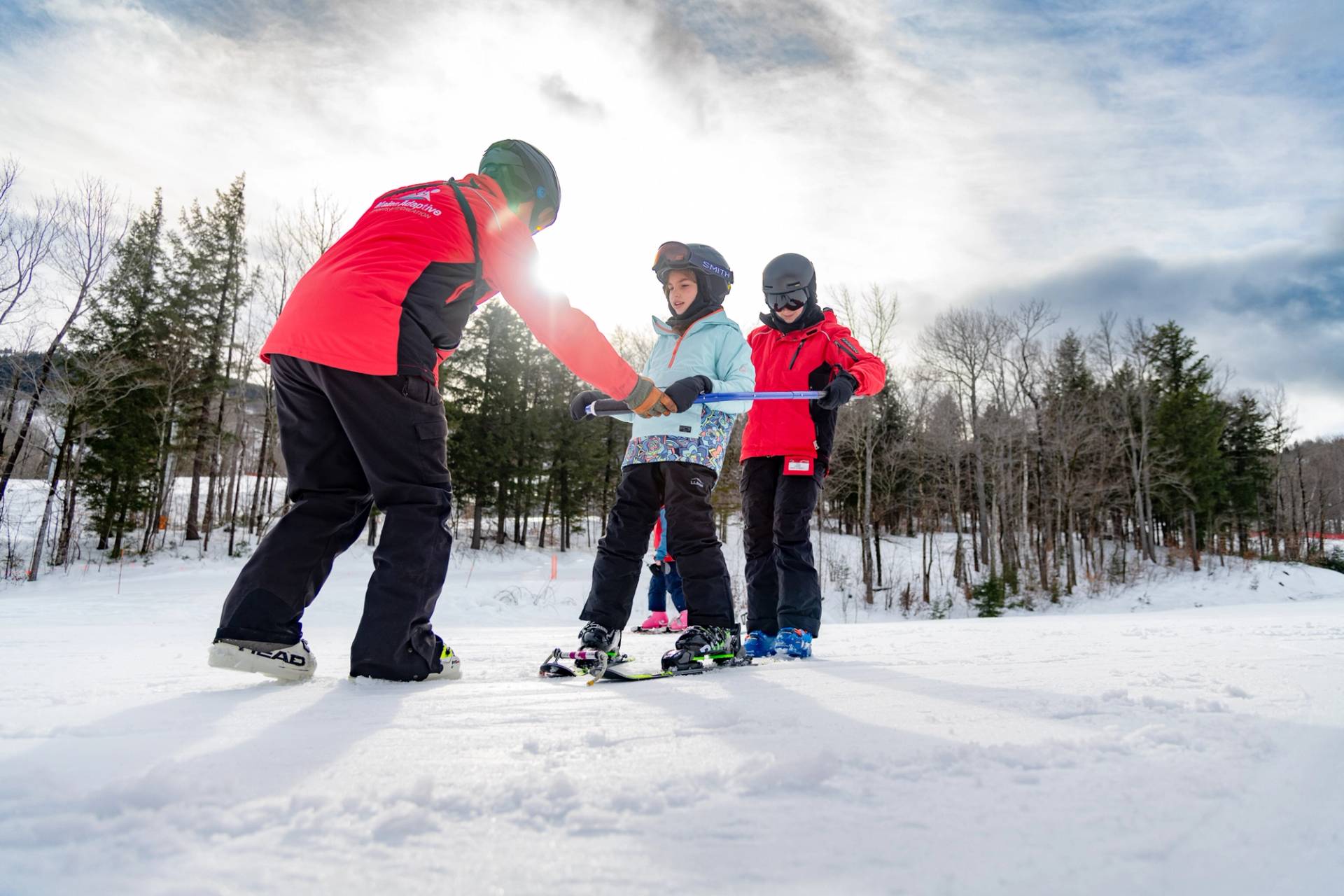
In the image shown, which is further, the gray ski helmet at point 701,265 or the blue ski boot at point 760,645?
the blue ski boot at point 760,645

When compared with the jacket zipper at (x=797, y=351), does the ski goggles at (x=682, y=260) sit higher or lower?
higher

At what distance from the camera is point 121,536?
20.0m

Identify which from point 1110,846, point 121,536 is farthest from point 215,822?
point 121,536

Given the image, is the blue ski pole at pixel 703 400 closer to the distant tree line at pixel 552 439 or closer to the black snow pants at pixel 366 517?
the black snow pants at pixel 366 517

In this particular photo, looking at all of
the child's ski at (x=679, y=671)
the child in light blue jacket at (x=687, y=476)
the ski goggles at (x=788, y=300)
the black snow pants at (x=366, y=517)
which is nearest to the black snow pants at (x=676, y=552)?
the child in light blue jacket at (x=687, y=476)

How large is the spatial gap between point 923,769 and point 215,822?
0.99 m

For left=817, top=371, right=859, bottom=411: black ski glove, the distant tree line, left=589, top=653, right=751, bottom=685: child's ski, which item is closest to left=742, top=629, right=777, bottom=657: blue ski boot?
left=589, top=653, right=751, bottom=685: child's ski

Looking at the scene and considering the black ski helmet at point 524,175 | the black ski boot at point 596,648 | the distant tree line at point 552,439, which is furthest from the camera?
the distant tree line at point 552,439

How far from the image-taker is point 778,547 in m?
3.53

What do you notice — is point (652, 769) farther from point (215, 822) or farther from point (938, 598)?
point (938, 598)

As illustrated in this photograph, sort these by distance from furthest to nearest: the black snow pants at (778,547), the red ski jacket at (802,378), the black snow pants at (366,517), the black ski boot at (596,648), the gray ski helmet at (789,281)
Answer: the gray ski helmet at (789,281), the red ski jacket at (802,378), the black snow pants at (778,547), the black ski boot at (596,648), the black snow pants at (366,517)

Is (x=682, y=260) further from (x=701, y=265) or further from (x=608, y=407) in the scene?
(x=608, y=407)

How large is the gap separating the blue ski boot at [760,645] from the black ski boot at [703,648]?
1.83 feet

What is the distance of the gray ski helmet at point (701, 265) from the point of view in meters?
3.27
